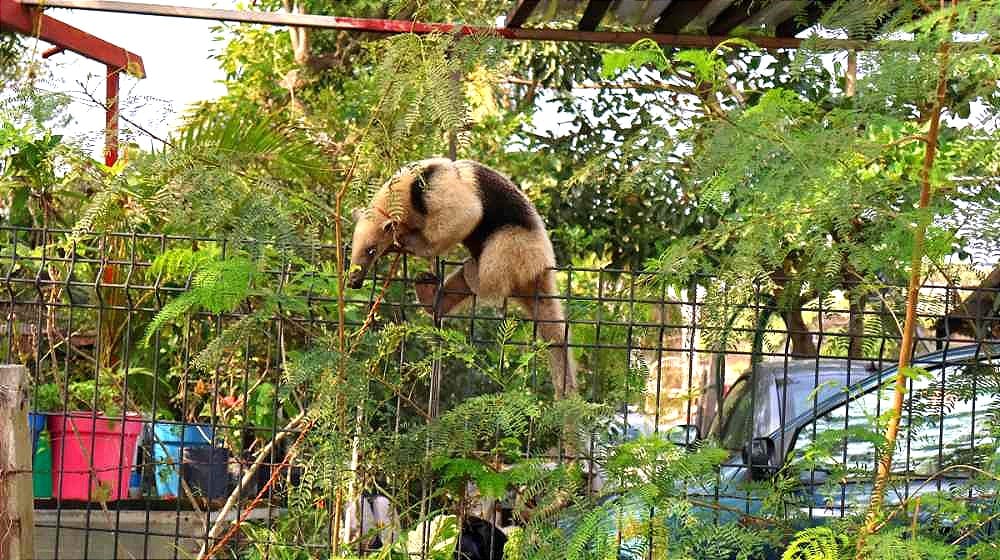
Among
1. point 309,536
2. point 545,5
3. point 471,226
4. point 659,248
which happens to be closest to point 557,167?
A: point 659,248

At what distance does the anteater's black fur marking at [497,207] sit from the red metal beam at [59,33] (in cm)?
203

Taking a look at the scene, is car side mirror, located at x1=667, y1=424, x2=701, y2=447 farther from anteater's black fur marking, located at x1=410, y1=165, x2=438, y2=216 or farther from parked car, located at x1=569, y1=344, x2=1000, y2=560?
anteater's black fur marking, located at x1=410, y1=165, x2=438, y2=216

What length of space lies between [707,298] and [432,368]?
95 cm

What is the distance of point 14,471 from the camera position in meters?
3.61

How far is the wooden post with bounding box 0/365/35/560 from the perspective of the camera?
3.58 meters

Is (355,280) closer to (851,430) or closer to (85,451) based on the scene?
(85,451)

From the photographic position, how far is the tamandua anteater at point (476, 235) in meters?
5.24

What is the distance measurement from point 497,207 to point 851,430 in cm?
272

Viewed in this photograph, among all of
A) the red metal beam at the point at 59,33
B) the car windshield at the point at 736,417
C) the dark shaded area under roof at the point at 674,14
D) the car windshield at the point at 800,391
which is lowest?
the car windshield at the point at 736,417

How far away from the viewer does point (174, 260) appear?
4.00 metres

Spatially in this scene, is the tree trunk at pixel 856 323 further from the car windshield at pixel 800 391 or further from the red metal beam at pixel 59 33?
the red metal beam at pixel 59 33

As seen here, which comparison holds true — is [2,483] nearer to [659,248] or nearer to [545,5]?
[545,5]

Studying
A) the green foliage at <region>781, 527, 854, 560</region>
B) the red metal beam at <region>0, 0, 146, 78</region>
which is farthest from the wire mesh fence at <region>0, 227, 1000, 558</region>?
the red metal beam at <region>0, 0, 146, 78</region>

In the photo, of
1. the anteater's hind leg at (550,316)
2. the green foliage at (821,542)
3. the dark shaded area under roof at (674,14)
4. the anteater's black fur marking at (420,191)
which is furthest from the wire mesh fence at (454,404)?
the dark shaded area under roof at (674,14)
